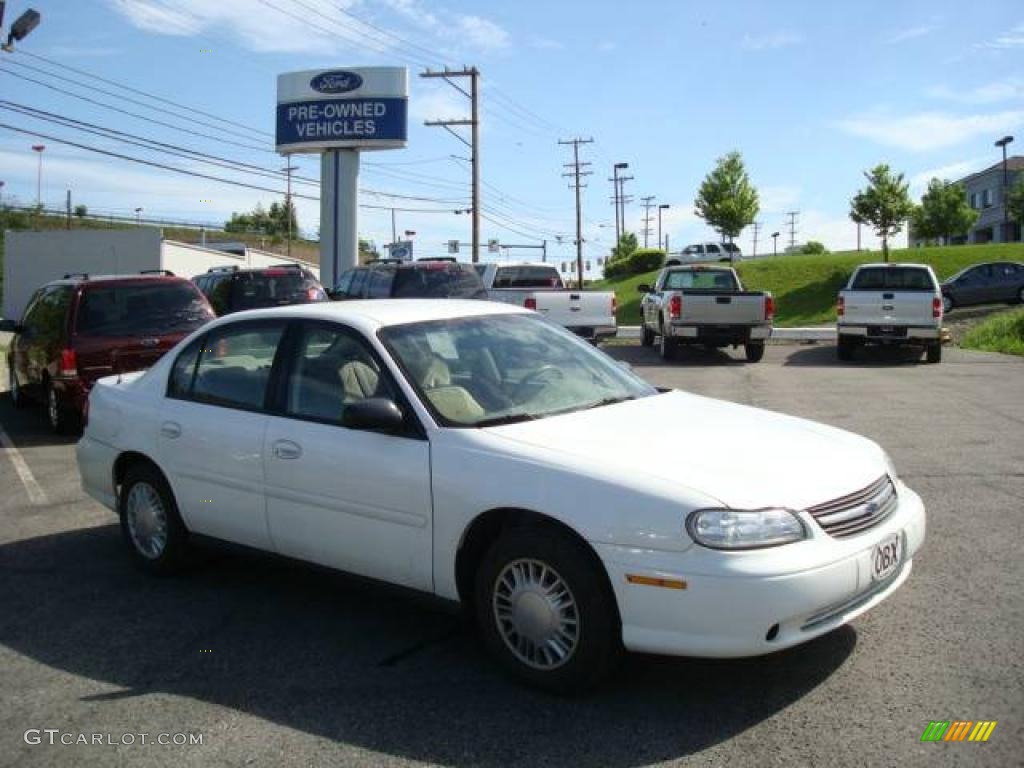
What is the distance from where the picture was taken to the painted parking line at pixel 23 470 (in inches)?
307

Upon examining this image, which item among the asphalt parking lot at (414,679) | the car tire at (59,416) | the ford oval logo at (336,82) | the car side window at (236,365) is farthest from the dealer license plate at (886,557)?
the ford oval logo at (336,82)

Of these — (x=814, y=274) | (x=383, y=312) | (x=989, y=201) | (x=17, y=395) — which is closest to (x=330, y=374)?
(x=383, y=312)

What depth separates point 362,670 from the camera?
13.9 feet

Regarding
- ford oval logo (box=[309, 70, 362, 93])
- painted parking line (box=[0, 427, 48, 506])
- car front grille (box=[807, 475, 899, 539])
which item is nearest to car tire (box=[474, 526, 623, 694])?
car front grille (box=[807, 475, 899, 539])

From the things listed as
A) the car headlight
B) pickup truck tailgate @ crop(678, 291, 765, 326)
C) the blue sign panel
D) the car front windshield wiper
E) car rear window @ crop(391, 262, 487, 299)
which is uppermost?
the blue sign panel

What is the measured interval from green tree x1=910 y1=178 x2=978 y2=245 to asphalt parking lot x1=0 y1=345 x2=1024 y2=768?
191 feet

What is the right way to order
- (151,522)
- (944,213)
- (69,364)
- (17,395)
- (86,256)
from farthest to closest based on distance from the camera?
(944,213) < (86,256) < (17,395) < (69,364) < (151,522)

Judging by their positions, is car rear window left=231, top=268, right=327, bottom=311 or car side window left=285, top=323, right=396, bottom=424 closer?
car side window left=285, top=323, right=396, bottom=424

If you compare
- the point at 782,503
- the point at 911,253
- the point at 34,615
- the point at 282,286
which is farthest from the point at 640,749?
the point at 911,253

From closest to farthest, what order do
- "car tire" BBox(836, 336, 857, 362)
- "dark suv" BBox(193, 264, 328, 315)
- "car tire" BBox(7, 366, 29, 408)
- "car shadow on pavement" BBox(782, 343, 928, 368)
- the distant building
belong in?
1. "car tire" BBox(7, 366, 29, 408)
2. "dark suv" BBox(193, 264, 328, 315)
3. "car shadow on pavement" BBox(782, 343, 928, 368)
4. "car tire" BBox(836, 336, 857, 362)
5. the distant building

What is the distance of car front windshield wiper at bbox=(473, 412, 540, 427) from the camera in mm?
4305

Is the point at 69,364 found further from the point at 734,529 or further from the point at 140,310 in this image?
the point at 734,529

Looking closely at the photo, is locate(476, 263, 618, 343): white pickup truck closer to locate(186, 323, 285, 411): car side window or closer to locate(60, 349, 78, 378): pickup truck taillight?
locate(60, 349, 78, 378): pickup truck taillight

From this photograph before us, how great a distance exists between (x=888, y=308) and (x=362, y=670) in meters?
16.3
